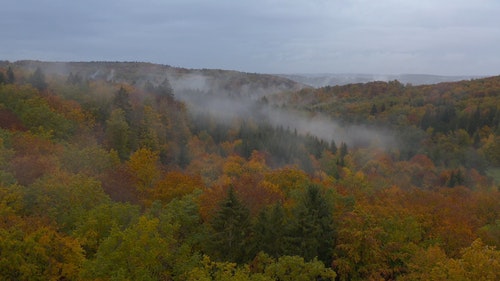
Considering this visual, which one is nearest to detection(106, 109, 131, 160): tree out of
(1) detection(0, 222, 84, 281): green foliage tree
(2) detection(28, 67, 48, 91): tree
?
(2) detection(28, 67, 48, 91): tree

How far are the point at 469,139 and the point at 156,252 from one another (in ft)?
558

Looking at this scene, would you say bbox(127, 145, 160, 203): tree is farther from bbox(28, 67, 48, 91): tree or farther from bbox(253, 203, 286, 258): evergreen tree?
bbox(28, 67, 48, 91): tree

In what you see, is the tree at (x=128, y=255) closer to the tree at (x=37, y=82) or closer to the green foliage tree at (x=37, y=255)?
the green foliage tree at (x=37, y=255)

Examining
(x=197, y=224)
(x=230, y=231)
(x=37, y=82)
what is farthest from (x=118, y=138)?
(x=37, y=82)

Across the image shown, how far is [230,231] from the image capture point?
3575cm

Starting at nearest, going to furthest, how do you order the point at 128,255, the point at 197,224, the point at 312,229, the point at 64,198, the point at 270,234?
the point at 128,255, the point at 270,234, the point at 312,229, the point at 64,198, the point at 197,224

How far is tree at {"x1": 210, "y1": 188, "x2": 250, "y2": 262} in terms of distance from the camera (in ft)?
117

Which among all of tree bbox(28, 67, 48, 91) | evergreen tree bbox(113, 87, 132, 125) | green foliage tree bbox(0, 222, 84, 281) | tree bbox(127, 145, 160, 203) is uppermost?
tree bbox(28, 67, 48, 91)

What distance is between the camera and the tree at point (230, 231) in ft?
117

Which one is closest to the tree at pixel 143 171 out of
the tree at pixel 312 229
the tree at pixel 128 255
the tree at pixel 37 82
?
the tree at pixel 312 229

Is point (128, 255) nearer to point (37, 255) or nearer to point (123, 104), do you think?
point (37, 255)

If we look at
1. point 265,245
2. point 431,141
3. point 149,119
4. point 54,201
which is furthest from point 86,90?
point 431,141

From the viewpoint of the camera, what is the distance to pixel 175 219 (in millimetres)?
39500

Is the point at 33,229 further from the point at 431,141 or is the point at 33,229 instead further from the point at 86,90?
the point at 431,141
